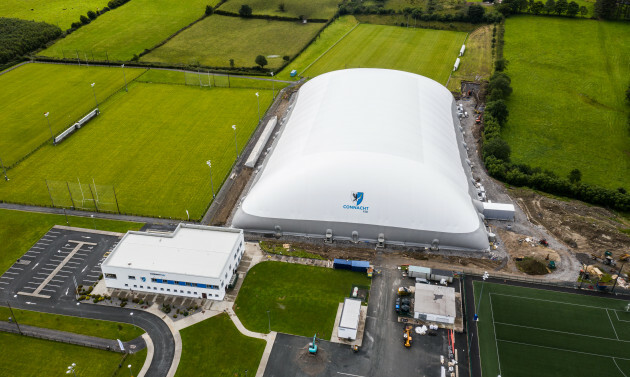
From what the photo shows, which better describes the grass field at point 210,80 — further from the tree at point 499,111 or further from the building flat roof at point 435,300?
the building flat roof at point 435,300

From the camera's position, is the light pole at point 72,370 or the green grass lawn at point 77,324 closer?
the light pole at point 72,370

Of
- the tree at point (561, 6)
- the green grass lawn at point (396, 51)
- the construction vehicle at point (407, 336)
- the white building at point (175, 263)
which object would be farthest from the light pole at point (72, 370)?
the tree at point (561, 6)

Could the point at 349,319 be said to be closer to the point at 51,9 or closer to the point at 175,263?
the point at 175,263

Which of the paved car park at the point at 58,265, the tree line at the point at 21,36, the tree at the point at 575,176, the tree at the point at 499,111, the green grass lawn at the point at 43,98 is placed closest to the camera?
the paved car park at the point at 58,265

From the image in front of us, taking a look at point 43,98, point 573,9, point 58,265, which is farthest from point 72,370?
point 573,9

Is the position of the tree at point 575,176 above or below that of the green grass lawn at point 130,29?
below

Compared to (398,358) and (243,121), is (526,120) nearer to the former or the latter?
(243,121)

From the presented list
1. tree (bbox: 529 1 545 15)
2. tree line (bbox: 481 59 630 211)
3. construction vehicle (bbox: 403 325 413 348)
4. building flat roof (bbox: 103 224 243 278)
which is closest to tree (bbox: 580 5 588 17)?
tree (bbox: 529 1 545 15)

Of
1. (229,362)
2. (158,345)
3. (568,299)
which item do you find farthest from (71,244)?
(568,299)
